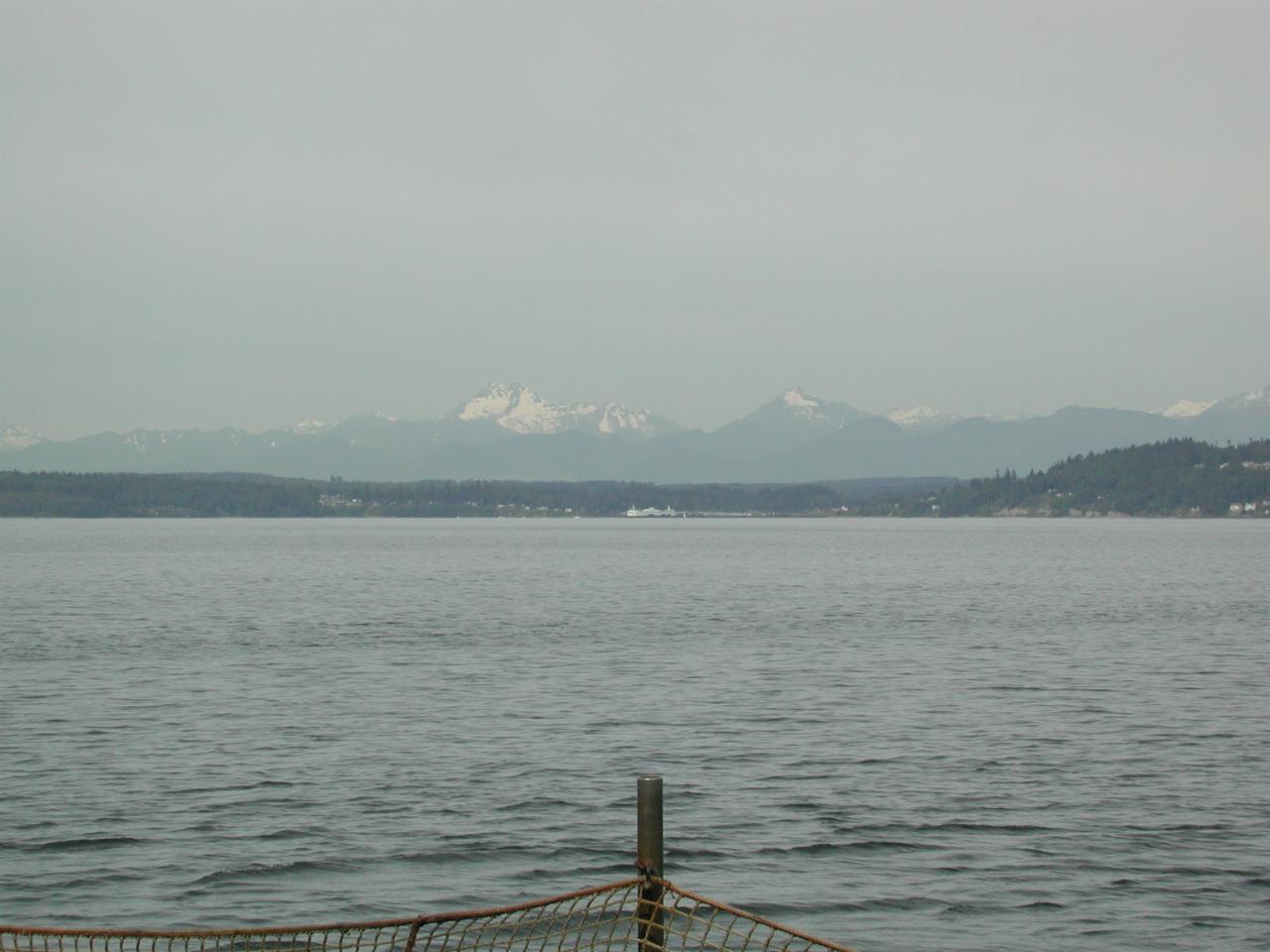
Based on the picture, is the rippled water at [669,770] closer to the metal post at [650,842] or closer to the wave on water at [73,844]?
the wave on water at [73,844]

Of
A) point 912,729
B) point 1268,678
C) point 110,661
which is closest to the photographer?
point 912,729

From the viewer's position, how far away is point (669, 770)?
3238 centimetres

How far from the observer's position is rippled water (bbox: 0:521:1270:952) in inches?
893

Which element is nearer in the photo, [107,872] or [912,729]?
[107,872]

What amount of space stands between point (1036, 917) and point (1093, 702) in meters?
22.5

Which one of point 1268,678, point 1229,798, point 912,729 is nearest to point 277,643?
point 912,729

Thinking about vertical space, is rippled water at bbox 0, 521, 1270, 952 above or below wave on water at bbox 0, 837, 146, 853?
above

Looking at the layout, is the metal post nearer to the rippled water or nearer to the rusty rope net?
the rusty rope net

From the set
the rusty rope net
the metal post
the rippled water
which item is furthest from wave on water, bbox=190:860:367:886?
the metal post

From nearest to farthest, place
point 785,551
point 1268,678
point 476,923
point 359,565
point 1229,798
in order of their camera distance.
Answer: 1. point 476,923
2. point 1229,798
3. point 1268,678
4. point 359,565
5. point 785,551

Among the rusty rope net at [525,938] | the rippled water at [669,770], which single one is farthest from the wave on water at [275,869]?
the rusty rope net at [525,938]

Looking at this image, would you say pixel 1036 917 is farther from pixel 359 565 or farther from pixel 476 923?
pixel 359 565

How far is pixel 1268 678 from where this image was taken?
49.2 meters

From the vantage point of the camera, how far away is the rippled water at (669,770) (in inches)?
893
